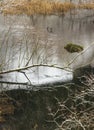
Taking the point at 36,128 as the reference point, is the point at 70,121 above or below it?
above

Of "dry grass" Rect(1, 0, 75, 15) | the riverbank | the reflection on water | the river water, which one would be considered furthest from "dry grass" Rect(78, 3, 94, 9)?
the reflection on water

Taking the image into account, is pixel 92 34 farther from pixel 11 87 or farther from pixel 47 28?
pixel 11 87

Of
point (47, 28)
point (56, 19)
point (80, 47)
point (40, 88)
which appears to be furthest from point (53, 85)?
point (56, 19)

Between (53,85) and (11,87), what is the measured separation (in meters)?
1.40

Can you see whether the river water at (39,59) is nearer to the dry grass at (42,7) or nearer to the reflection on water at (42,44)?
the reflection on water at (42,44)

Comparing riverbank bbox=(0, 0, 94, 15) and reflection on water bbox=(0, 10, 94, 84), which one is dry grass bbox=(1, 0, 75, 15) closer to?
riverbank bbox=(0, 0, 94, 15)

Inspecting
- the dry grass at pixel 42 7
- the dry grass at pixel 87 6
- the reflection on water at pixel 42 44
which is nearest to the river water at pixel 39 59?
the reflection on water at pixel 42 44

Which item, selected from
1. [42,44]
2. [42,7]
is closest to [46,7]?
[42,7]

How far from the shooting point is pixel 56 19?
2198 centimetres

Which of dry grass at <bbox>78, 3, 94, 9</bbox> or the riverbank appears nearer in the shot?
the riverbank

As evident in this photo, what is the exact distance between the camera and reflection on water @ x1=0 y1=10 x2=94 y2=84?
13.0 meters

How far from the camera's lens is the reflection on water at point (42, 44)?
513 inches

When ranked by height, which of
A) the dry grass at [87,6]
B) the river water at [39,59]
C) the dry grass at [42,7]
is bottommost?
the river water at [39,59]

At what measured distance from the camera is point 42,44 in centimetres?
1488
